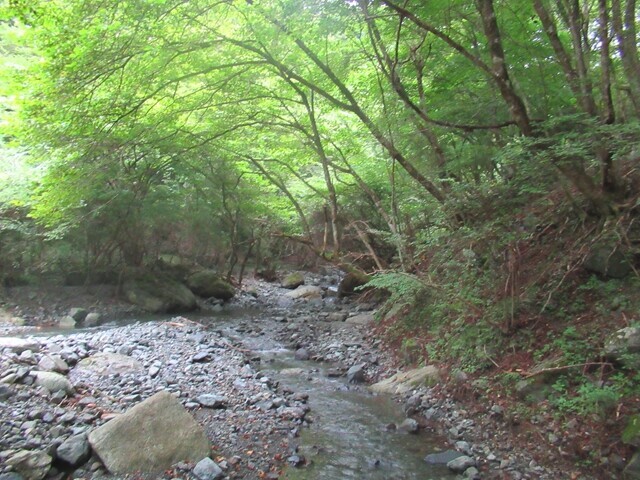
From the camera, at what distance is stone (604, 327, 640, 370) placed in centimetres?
410

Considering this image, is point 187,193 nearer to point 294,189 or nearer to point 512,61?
point 294,189

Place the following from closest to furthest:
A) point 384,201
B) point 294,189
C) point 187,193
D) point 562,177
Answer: point 562,177, point 384,201, point 187,193, point 294,189

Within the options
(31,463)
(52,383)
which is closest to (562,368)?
(31,463)

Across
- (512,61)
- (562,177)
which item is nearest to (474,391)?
(562,177)

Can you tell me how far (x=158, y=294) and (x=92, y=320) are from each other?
2403 millimetres

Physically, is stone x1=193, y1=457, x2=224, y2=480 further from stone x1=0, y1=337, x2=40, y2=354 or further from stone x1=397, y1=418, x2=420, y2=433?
stone x1=0, y1=337, x2=40, y2=354

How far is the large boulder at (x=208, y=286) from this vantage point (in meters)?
16.7

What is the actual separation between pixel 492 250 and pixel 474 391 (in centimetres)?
191

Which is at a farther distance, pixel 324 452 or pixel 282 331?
pixel 282 331

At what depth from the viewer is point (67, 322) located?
12.7 meters

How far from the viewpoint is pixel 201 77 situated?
995 cm

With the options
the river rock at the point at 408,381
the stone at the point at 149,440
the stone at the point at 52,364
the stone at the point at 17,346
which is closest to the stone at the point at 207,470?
the stone at the point at 149,440

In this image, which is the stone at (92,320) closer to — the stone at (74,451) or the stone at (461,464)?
the stone at (74,451)

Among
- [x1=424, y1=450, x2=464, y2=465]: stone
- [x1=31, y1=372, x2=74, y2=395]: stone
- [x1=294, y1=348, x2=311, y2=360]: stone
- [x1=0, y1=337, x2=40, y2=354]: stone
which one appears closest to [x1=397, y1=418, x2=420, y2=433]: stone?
[x1=424, y1=450, x2=464, y2=465]: stone
